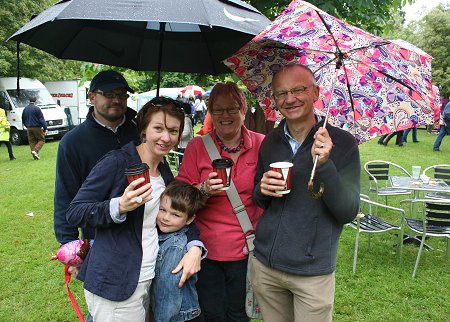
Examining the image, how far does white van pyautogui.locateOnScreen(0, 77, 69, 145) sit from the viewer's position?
17562 millimetres

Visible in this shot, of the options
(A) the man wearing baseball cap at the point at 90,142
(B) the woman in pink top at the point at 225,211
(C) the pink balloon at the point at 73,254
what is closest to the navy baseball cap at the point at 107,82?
(A) the man wearing baseball cap at the point at 90,142

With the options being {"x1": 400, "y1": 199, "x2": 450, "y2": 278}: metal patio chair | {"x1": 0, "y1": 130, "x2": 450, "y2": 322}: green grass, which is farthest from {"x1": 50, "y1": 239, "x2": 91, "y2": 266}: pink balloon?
{"x1": 400, "y1": 199, "x2": 450, "y2": 278}: metal patio chair

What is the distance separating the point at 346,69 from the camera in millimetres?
2523

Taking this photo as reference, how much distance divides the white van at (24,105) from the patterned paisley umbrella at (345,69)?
16538 mm

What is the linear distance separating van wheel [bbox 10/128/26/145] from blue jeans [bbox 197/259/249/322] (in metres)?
17.6

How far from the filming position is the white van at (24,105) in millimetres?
17562

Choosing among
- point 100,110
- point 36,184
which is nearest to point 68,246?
point 100,110

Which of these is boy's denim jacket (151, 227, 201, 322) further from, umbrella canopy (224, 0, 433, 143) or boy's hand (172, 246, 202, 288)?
umbrella canopy (224, 0, 433, 143)

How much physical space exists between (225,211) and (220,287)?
53cm

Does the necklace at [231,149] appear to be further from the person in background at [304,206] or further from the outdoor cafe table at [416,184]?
the outdoor cafe table at [416,184]

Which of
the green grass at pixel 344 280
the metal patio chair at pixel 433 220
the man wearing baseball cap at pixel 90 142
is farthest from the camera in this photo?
the metal patio chair at pixel 433 220

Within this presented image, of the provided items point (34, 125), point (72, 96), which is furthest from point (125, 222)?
point (72, 96)

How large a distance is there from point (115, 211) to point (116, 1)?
1.06 m

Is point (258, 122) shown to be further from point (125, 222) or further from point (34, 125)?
point (34, 125)
